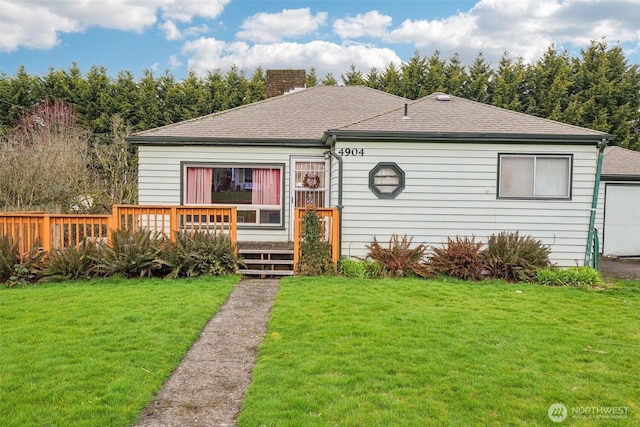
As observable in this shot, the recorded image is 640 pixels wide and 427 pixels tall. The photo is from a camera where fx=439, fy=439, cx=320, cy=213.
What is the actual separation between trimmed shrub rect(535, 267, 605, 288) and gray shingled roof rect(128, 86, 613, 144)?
2.66 m

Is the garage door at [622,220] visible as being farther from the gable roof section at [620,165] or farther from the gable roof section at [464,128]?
the gable roof section at [464,128]

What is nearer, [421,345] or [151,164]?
[421,345]

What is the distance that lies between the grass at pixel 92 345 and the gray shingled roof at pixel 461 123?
4628mm

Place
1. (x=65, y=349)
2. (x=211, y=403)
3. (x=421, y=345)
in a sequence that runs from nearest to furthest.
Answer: (x=211, y=403) < (x=65, y=349) < (x=421, y=345)

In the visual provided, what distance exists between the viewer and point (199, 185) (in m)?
10.4

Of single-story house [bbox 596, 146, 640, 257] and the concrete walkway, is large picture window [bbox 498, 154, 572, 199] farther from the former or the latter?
the concrete walkway

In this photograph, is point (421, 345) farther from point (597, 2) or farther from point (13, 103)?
point (13, 103)

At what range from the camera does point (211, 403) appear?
346 cm

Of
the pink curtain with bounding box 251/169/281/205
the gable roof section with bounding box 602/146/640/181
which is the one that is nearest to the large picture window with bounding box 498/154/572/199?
the gable roof section with bounding box 602/146/640/181

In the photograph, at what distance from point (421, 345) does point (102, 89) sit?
18886 millimetres

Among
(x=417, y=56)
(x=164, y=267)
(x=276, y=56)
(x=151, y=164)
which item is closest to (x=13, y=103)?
(x=276, y=56)

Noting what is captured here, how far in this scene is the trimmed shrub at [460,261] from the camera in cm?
840

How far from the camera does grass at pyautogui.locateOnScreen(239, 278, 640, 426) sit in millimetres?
3277

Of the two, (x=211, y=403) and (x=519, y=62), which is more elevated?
(x=519, y=62)
